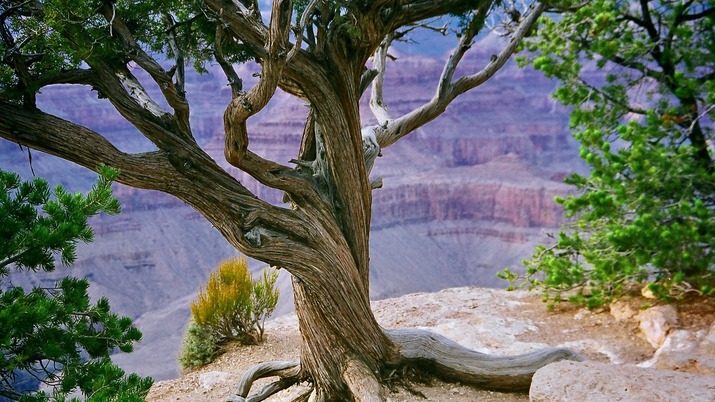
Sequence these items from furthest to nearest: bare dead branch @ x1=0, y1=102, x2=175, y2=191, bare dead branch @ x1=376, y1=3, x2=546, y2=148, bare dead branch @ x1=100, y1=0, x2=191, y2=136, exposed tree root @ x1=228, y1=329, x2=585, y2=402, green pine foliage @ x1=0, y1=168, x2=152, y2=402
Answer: bare dead branch @ x1=376, y1=3, x2=546, y2=148 → exposed tree root @ x1=228, y1=329, x2=585, y2=402 → bare dead branch @ x1=100, y1=0, x2=191, y2=136 → bare dead branch @ x1=0, y1=102, x2=175, y2=191 → green pine foliage @ x1=0, y1=168, x2=152, y2=402

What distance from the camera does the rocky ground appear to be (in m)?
5.29

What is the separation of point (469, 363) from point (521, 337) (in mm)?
2205

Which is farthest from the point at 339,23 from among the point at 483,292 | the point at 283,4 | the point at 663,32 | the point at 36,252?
the point at 483,292

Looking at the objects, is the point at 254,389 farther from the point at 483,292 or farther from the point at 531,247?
the point at 531,247

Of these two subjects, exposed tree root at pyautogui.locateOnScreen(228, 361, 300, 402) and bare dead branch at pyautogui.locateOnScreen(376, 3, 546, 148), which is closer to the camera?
exposed tree root at pyautogui.locateOnScreen(228, 361, 300, 402)

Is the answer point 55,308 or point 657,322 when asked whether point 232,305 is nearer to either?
point 657,322

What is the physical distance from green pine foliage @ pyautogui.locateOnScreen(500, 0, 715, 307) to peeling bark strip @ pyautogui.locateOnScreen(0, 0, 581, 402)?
1.79 meters

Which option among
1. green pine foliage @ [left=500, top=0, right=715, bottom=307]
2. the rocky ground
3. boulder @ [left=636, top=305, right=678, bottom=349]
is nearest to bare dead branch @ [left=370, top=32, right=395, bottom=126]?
green pine foliage @ [left=500, top=0, right=715, bottom=307]

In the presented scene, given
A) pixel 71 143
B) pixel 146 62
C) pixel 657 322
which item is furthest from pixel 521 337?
pixel 71 143

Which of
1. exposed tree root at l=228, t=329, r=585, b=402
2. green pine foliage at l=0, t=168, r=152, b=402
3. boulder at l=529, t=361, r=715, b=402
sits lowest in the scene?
exposed tree root at l=228, t=329, r=585, b=402

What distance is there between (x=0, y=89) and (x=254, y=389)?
3422 mm

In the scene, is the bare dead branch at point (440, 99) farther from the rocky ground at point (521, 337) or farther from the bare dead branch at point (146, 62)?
the rocky ground at point (521, 337)

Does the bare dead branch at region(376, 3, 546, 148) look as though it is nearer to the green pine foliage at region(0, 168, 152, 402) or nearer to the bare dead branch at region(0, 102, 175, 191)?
the bare dead branch at region(0, 102, 175, 191)

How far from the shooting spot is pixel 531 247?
32844 mm
